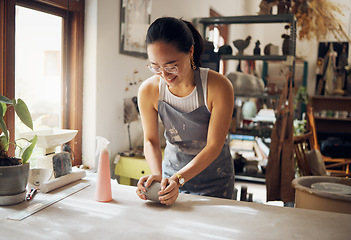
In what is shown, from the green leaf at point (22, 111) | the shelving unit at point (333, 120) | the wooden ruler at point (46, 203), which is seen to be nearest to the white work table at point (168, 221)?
the wooden ruler at point (46, 203)

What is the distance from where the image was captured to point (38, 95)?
2.28 meters

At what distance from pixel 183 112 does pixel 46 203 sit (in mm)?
735

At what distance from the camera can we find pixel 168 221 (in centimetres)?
120

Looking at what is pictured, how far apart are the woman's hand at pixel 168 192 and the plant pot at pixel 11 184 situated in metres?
0.53

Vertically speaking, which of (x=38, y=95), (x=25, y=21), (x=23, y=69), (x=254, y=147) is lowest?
(x=254, y=147)

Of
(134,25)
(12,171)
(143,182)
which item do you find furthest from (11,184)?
(134,25)

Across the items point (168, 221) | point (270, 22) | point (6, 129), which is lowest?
point (168, 221)

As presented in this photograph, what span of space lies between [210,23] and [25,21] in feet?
7.84

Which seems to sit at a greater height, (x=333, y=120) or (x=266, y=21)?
(x=266, y=21)

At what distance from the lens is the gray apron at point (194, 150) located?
170 cm

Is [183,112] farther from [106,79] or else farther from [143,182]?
[106,79]

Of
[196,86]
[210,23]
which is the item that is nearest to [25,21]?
[196,86]

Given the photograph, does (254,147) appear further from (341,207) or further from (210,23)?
(341,207)

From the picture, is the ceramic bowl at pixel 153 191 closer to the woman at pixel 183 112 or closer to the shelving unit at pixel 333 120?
the woman at pixel 183 112
